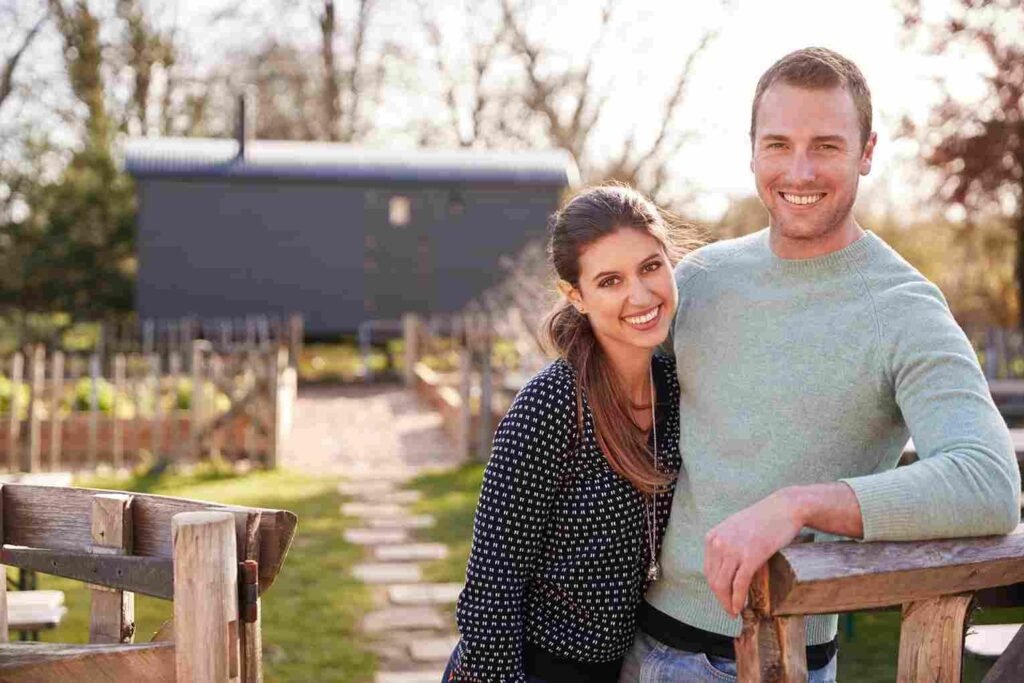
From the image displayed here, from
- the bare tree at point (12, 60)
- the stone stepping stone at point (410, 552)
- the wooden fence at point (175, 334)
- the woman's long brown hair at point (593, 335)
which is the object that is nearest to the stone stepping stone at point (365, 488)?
the stone stepping stone at point (410, 552)

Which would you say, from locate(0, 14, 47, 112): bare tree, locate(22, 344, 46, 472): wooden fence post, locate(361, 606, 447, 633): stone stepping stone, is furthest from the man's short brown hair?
locate(0, 14, 47, 112): bare tree

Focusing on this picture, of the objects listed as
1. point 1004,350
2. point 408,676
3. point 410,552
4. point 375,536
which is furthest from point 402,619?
point 1004,350

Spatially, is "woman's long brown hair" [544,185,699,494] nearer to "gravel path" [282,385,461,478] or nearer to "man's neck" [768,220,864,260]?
"man's neck" [768,220,864,260]

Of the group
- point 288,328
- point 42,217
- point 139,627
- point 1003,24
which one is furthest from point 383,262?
point 139,627

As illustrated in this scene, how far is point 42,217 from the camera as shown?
2223 centimetres

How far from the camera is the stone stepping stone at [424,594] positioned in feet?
22.4

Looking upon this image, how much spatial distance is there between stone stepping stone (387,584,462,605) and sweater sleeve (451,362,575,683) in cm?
426

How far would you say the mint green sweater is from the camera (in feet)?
7.22

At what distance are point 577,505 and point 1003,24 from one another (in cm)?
1403

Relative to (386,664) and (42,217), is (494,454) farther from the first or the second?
(42,217)

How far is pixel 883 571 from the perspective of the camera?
192 cm

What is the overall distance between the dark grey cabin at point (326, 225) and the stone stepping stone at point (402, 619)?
1514cm

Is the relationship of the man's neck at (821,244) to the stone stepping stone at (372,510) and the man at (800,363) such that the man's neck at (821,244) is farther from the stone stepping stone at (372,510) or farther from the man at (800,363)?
the stone stepping stone at (372,510)

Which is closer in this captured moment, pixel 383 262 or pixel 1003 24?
pixel 1003 24
